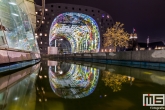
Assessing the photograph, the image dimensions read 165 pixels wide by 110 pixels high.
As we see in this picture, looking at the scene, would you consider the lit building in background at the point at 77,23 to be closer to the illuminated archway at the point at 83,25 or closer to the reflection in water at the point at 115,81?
the illuminated archway at the point at 83,25

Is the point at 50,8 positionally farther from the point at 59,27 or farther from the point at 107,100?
the point at 107,100

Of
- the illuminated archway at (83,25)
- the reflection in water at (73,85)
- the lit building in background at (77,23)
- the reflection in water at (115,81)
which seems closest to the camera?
the reflection in water at (73,85)

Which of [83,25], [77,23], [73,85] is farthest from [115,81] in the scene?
[83,25]

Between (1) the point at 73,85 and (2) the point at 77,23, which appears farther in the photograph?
(2) the point at 77,23

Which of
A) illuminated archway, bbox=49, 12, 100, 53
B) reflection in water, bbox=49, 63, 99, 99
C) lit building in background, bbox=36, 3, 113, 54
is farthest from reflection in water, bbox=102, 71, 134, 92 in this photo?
illuminated archway, bbox=49, 12, 100, 53

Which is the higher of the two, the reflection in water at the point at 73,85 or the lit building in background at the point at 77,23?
the lit building in background at the point at 77,23

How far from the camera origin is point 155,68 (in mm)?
12664

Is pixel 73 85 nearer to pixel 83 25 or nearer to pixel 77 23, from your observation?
pixel 77 23

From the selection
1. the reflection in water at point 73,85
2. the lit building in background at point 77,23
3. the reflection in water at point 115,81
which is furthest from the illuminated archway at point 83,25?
the reflection in water at point 115,81

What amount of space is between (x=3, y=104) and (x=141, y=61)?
13437mm

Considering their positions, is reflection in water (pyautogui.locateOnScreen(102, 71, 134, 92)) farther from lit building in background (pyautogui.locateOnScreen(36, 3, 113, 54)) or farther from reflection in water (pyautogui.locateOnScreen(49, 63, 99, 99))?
lit building in background (pyautogui.locateOnScreen(36, 3, 113, 54))

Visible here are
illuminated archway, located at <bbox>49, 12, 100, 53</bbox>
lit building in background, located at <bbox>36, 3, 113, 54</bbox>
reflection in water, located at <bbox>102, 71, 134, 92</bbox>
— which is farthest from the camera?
illuminated archway, located at <bbox>49, 12, 100, 53</bbox>

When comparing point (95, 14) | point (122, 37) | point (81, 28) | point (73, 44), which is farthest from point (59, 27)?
point (122, 37)

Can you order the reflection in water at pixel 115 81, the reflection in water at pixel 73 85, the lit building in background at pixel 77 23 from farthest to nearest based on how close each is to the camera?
the lit building in background at pixel 77 23, the reflection in water at pixel 115 81, the reflection in water at pixel 73 85
